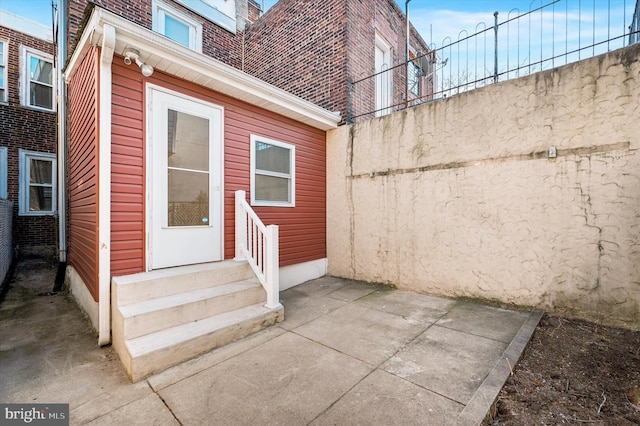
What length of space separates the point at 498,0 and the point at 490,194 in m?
3.36

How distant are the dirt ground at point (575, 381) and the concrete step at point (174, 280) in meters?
2.92

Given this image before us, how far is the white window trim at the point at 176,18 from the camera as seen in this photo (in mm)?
6027

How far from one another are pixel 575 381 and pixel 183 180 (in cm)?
443

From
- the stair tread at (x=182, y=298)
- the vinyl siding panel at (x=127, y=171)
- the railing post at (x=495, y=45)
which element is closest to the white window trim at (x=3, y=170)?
the vinyl siding panel at (x=127, y=171)

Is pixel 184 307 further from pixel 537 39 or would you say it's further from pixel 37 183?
pixel 37 183

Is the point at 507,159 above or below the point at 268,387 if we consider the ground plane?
above

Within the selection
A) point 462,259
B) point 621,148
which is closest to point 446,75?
point 621,148

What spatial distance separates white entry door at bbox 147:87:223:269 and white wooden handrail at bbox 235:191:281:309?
0.90ft

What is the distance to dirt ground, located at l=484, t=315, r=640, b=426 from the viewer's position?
1.89 m

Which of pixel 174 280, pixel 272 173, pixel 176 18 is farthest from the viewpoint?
pixel 176 18

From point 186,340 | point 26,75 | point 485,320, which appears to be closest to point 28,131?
point 26,75

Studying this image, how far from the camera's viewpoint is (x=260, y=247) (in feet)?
12.0

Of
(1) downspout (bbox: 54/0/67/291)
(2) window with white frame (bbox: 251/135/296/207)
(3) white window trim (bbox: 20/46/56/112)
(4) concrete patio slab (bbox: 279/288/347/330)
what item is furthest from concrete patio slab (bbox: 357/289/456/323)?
(3) white window trim (bbox: 20/46/56/112)

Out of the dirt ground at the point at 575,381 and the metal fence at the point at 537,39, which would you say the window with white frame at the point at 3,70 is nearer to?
the metal fence at the point at 537,39
